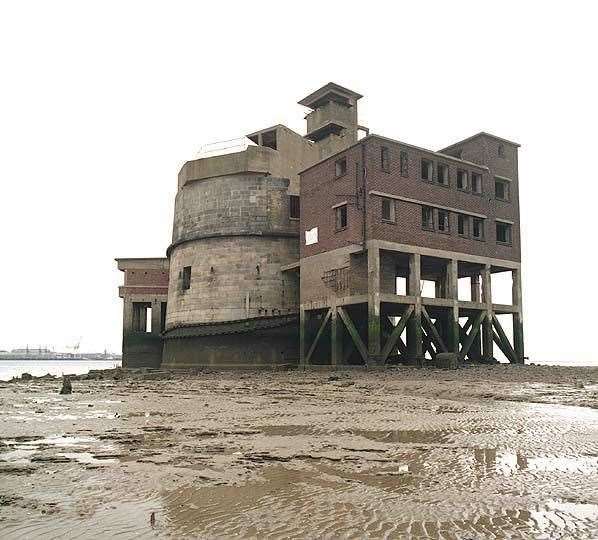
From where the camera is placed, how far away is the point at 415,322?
2498cm

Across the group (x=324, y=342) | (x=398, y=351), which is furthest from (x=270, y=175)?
(x=398, y=351)

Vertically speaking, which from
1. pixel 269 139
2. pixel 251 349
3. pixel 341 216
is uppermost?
pixel 269 139

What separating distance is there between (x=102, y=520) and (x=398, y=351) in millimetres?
29823

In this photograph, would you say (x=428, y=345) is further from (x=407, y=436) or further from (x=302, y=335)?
(x=407, y=436)

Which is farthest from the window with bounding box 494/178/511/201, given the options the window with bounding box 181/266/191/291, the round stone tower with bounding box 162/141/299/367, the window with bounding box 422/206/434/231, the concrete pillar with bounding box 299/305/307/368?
the window with bounding box 181/266/191/291

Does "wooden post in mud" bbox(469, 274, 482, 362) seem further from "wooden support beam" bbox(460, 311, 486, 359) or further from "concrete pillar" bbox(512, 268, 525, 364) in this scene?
"concrete pillar" bbox(512, 268, 525, 364)

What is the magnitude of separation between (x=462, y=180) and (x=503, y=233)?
420cm

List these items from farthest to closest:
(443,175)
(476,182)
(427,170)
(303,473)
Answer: (476,182) → (443,175) → (427,170) → (303,473)

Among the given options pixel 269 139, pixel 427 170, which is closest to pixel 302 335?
pixel 427 170

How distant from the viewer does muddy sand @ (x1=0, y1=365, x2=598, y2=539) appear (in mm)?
3604

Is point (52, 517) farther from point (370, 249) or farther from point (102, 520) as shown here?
point (370, 249)

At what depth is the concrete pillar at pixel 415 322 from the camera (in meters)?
24.7

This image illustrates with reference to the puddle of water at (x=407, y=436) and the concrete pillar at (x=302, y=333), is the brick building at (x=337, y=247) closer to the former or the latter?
the concrete pillar at (x=302, y=333)

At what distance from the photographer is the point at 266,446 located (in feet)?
20.4
